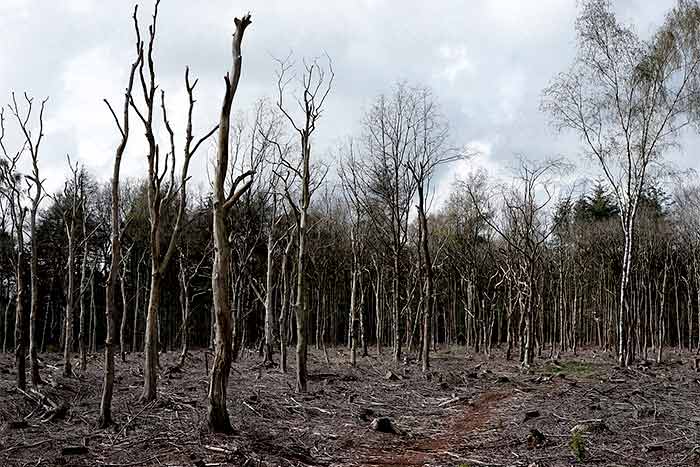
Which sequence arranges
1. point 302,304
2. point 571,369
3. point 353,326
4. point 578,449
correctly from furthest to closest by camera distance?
point 353,326, point 571,369, point 302,304, point 578,449

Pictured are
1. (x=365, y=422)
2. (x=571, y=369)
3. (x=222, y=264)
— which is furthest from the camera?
(x=571, y=369)

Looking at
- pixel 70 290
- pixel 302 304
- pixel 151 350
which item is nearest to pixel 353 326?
pixel 302 304

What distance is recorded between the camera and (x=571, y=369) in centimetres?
2020

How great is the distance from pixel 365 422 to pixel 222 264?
3.92 metres

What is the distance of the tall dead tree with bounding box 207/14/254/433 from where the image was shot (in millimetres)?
8523

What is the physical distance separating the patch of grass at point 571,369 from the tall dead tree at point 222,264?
12.4m

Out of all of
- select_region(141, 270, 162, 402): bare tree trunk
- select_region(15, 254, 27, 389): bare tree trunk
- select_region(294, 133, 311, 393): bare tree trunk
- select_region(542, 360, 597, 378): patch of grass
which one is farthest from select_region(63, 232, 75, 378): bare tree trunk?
select_region(542, 360, 597, 378): patch of grass

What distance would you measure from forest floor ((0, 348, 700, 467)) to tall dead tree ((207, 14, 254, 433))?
39cm

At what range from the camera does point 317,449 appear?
8.62 meters

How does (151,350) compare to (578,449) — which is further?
(151,350)

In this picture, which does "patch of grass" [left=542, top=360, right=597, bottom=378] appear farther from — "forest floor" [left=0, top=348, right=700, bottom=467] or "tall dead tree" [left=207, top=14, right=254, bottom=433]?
"tall dead tree" [left=207, top=14, right=254, bottom=433]

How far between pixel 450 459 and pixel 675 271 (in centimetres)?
2690

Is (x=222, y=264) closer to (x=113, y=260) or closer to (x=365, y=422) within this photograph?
(x=113, y=260)

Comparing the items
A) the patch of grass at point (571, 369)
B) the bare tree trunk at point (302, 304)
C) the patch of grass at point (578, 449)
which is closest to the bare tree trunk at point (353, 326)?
the patch of grass at point (571, 369)
